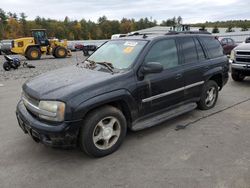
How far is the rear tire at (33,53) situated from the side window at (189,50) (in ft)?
59.2

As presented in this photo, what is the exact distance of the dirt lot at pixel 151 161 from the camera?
300 cm

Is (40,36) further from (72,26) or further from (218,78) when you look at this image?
(72,26)

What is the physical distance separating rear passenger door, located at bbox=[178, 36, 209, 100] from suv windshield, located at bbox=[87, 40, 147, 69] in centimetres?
99

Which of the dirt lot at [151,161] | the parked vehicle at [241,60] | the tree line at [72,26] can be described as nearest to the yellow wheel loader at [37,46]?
the parked vehicle at [241,60]

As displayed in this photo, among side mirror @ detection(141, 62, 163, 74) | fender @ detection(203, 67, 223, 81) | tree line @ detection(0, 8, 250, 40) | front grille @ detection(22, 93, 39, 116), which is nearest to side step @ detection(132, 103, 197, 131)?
fender @ detection(203, 67, 223, 81)

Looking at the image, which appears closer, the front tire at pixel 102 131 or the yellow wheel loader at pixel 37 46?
the front tire at pixel 102 131

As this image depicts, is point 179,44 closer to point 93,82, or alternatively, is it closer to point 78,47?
point 93,82

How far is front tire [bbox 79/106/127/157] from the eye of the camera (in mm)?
3330

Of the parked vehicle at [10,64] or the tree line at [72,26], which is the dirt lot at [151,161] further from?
the tree line at [72,26]

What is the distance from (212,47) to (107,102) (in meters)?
3.23

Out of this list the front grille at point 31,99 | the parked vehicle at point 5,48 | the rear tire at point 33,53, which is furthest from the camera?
the parked vehicle at point 5,48

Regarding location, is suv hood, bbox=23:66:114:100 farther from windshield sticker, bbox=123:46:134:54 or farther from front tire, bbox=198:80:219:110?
front tire, bbox=198:80:219:110

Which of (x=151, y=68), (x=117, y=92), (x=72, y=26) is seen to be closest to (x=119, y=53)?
(x=151, y=68)

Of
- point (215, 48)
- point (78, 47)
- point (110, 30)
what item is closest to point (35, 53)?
point (78, 47)
